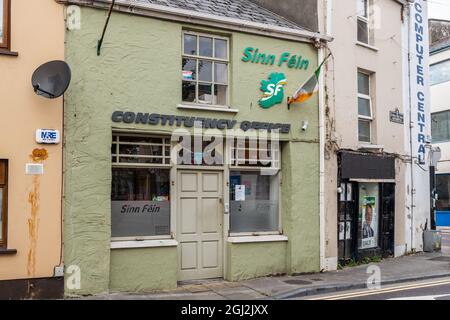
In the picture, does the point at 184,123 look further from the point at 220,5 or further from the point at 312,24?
the point at 312,24

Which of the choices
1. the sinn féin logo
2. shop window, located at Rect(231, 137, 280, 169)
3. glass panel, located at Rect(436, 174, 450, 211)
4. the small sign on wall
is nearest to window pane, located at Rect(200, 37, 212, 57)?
the sinn féin logo

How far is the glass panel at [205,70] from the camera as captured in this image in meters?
10.6

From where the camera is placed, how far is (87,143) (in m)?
9.10

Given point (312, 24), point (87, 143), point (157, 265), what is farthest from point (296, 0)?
point (157, 265)

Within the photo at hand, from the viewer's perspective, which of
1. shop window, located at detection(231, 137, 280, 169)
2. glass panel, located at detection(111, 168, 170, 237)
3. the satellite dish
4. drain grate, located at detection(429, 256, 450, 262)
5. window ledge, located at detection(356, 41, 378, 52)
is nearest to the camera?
the satellite dish

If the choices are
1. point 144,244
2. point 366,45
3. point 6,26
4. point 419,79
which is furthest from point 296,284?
point 419,79

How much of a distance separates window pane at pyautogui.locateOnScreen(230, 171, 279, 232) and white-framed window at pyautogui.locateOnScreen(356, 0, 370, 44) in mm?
5209

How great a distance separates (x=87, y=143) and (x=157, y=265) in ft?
9.12

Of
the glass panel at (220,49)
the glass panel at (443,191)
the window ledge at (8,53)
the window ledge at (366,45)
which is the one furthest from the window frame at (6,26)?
the glass panel at (443,191)

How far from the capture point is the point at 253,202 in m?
11.2

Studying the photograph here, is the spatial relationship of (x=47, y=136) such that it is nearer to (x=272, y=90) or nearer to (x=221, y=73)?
(x=221, y=73)

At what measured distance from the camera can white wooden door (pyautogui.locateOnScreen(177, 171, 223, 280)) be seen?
10.3 meters

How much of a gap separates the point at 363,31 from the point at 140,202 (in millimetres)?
8205

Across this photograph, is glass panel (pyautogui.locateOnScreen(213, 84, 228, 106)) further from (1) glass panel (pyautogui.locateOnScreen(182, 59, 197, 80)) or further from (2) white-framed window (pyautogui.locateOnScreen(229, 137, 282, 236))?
(2) white-framed window (pyautogui.locateOnScreen(229, 137, 282, 236))
